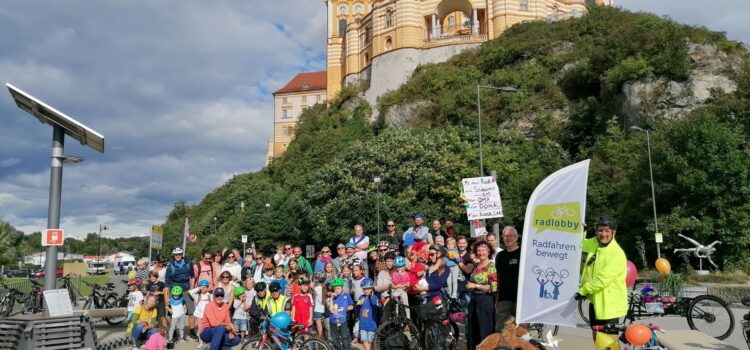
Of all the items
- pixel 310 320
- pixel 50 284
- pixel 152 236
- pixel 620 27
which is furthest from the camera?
pixel 620 27

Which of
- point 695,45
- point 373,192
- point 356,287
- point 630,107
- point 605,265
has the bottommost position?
point 356,287

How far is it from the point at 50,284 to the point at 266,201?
4512cm

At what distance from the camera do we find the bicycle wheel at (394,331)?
26.1 ft

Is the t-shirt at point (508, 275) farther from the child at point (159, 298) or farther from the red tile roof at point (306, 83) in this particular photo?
the red tile roof at point (306, 83)

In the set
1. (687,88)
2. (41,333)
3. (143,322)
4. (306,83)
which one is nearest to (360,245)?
(143,322)

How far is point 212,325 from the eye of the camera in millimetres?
8383

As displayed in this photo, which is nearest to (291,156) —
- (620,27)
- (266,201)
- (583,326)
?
(266,201)

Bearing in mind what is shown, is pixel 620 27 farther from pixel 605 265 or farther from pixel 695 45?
pixel 605 265

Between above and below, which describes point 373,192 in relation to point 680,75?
below

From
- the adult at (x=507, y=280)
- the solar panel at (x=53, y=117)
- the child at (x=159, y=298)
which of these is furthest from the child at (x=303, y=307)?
the solar panel at (x=53, y=117)

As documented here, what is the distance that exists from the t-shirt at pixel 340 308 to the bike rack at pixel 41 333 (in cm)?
364

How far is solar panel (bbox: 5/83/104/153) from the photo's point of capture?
25.5 ft

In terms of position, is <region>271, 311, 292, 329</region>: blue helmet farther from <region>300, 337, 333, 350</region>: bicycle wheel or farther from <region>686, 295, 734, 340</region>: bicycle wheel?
<region>686, 295, 734, 340</region>: bicycle wheel

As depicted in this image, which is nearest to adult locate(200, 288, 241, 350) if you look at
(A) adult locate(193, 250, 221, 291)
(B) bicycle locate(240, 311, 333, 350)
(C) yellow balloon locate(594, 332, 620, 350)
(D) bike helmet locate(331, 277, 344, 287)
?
(B) bicycle locate(240, 311, 333, 350)
